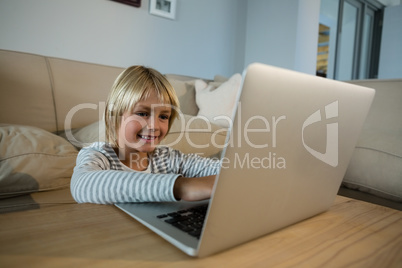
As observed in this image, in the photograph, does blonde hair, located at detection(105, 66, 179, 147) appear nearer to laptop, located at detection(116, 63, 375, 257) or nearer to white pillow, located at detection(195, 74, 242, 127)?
laptop, located at detection(116, 63, 375, 257)

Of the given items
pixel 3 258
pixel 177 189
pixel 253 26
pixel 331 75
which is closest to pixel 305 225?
pixel 177 189

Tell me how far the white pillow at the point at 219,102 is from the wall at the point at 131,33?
27.8 inches

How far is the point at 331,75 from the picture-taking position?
379 cm

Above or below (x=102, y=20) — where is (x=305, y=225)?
below

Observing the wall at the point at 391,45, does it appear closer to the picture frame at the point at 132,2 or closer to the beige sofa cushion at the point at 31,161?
the picture frame at the point at 132,2

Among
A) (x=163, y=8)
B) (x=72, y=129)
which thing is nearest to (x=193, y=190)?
(x=72, y=129)

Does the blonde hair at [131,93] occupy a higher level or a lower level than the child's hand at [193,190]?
higher

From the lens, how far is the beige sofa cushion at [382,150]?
1012 millimetres

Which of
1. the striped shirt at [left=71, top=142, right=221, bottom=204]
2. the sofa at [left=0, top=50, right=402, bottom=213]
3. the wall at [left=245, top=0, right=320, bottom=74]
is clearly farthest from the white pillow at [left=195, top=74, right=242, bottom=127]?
the wall at [left=245, top=0, right=320, bottom=74]

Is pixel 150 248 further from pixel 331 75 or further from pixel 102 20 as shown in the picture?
pixel 331 75

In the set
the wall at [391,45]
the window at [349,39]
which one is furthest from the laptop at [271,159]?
the wall at [391,45]

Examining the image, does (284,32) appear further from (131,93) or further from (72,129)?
(131,93)

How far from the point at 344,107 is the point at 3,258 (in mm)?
506

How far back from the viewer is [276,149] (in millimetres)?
365
